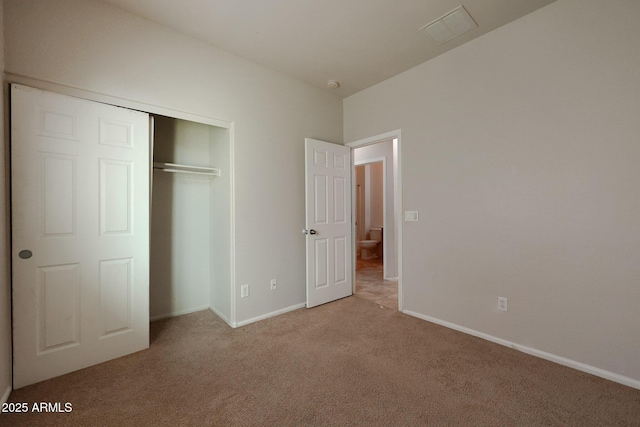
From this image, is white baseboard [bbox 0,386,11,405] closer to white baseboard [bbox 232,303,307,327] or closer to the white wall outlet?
white baseboard [bbox 232,303,307,327]

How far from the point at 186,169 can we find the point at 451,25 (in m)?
2.87

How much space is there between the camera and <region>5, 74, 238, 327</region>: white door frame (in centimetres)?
187

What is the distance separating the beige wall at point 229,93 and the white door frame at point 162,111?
2cm

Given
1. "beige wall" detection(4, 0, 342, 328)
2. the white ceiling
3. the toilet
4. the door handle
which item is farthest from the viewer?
the toilet

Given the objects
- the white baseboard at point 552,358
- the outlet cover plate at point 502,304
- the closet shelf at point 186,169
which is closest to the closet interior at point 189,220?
the closet shelf at point 186,169

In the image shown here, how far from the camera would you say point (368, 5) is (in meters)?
2.09

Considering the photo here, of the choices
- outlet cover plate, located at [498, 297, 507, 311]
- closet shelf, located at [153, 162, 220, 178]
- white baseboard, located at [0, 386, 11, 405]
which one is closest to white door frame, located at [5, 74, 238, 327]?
closet shelf, located at [153, 162, 220, 178]

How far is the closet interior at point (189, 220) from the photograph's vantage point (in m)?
2.89

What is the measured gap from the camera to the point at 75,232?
197 cm

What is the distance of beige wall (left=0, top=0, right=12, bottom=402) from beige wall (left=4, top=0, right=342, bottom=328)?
24 cm

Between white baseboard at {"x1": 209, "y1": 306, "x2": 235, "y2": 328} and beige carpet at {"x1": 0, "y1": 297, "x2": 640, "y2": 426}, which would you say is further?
white baseboard at {"x1": 209, "y1": 306, "x2": 235, "y2": 328}

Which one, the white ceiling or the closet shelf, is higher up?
the white ceiling

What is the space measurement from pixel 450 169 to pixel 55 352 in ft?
11.7

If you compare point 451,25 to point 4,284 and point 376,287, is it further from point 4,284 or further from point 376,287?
point 4,284
